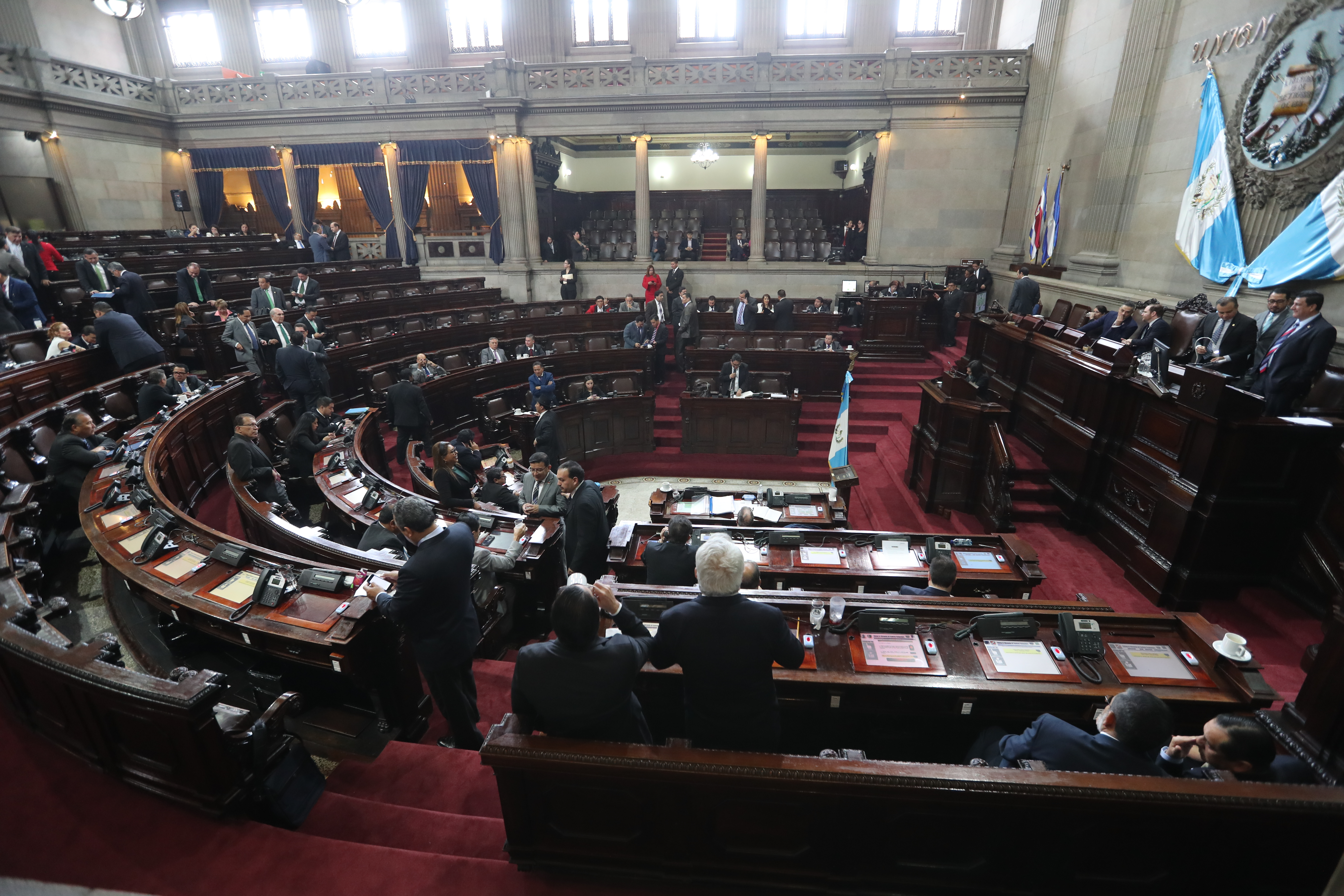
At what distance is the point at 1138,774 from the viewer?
2.03 metres

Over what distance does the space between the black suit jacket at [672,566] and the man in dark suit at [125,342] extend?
723cm

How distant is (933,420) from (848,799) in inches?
224

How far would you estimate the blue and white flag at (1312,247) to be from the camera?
5.77 metres

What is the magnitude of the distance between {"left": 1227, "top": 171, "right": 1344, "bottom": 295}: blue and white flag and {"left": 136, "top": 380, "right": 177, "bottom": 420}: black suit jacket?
11.5 m

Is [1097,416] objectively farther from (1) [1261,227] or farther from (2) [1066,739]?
(2) [1066,739]

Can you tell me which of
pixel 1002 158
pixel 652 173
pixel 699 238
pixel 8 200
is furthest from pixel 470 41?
pixel 1002 158

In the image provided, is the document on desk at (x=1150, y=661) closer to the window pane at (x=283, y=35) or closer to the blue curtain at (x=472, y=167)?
the blue curtain at (x=472, y=167)

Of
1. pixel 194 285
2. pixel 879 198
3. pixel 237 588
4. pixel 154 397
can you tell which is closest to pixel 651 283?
pixel 879 198

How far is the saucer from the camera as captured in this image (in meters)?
2.83

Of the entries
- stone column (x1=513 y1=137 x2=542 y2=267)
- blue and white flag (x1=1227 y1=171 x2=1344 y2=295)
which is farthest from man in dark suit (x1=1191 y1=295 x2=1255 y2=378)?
stone column (x1=513 y1=137 x2=542 y2=267)

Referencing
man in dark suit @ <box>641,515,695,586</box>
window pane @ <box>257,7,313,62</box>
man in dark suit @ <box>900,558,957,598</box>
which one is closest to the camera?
man in dark suit @ <box>900,558,957,598</box>

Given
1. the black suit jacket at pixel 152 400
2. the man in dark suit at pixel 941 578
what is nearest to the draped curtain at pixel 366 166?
the black suit jacket at pixel 152 400

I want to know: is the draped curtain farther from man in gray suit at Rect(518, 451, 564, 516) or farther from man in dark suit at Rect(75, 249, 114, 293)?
man in gray suit at Rect(518, 451, 564, 516)

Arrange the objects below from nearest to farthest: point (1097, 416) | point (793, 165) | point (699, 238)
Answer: point (1097, 416) → point (699, 238) → point (793, 165)
